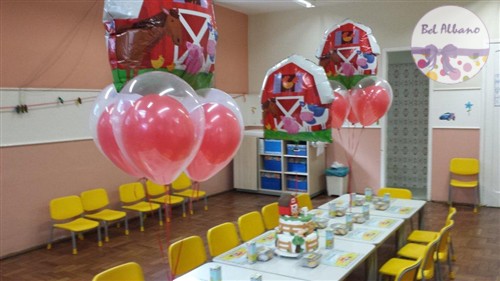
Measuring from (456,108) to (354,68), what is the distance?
11.4 ft

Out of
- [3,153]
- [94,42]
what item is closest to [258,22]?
[94,42]

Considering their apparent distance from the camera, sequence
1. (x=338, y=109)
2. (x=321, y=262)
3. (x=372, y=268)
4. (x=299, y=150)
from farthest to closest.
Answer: (x=299, y=150), (x=338, y=109), (x=372, y=268), (x=321, y=262)

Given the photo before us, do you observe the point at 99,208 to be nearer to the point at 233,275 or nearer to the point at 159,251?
the point at 159,251

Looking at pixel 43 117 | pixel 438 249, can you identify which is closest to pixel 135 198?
pixel 43 117

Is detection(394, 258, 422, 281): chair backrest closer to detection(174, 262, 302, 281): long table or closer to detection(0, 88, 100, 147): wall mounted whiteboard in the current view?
detection(174, 262, 302, 281): long table

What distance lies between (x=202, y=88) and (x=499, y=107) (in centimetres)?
619

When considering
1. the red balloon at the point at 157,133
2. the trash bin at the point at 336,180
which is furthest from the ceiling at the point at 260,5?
the red balloon at the point at 157,133

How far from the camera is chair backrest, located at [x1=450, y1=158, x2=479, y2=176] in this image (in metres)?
7.05

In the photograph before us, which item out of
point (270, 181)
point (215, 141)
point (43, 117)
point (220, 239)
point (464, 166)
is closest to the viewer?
point (215, 141)

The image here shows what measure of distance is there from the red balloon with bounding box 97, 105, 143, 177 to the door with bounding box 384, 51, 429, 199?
671cm

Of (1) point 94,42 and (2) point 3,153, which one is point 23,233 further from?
(1) point 94,42

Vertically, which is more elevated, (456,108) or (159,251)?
(456,108)

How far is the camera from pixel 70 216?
18.2 ft

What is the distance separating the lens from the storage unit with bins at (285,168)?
7926 millimetres
